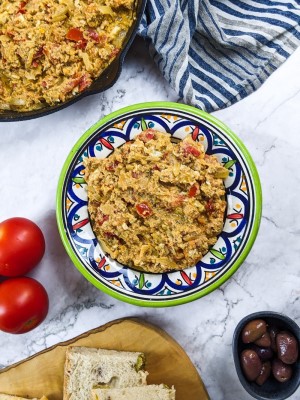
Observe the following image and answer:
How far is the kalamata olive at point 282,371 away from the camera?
2.39 meters

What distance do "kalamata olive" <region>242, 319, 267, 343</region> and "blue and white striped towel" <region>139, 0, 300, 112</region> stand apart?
916 mm

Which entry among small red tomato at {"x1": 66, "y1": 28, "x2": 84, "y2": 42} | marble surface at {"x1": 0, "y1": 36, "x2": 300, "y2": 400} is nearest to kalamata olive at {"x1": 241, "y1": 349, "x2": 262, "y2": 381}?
marble surface at {"x1": 0, "y1": 36, "x2": 300, "y2": 400}

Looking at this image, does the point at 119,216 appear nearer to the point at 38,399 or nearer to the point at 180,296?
the point at 180,296

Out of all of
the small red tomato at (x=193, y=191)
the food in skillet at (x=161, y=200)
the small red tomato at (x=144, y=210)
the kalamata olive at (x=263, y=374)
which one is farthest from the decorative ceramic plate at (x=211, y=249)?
the kalamata olive at (x=263, y=374)

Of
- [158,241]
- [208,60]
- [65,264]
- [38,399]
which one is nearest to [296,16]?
[208,60]

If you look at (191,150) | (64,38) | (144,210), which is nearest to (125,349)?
(144,210)

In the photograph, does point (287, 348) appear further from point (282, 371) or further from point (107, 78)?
point (107, 78)

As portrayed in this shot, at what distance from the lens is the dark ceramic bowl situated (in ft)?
7.79

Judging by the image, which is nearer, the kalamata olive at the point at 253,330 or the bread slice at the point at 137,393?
the kalamata olive at the point at 253,330

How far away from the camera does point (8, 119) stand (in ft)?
8.02

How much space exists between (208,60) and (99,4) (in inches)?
21.4

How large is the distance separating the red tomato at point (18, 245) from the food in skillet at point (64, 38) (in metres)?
0.56

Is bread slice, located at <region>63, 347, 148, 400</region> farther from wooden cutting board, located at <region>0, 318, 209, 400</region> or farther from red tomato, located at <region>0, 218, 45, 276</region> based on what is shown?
Answer: red tomato, located at <region>0, 218, 45, 276</region>

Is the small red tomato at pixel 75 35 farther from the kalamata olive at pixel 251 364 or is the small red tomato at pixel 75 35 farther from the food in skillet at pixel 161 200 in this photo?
the kalamata olive at pixel 251 364
